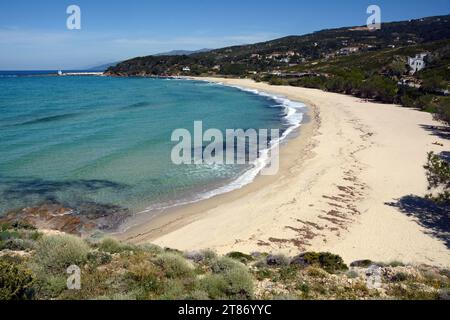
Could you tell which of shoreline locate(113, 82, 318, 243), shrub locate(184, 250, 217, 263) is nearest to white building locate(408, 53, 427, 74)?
shoreline locate(113, 82, 318, 243)

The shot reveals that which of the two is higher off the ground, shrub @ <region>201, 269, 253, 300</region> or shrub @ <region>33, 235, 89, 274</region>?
shrub @ <region>33, 235, 89, 274</region>

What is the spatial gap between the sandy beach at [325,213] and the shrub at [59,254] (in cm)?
437

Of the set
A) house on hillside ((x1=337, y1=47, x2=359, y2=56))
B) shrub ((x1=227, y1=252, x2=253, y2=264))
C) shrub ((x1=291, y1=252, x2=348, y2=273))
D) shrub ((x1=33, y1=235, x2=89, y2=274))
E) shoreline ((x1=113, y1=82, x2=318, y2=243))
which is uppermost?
house on hillside ((x1=337, y1=47, x2=359, y2=56))

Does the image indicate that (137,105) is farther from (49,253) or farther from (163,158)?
(49,253)

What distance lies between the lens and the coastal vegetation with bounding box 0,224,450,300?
270 inches

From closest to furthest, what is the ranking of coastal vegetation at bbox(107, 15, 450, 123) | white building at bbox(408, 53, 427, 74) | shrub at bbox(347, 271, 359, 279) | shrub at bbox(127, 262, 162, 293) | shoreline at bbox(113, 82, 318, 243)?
shrub at bbox(127, 262, 162, 293) → shrub at bbox(347, 271, 359, 279) → shoreline at bbox(113, 82, 318, 243) → coastal vegetation at bbox(107, 15, 450, 123) → white building at bbox(408, 53, 427, 74)

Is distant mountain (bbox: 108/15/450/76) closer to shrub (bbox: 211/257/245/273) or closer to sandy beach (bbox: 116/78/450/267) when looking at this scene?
sandy beach (bbox: 116/78/450/267)

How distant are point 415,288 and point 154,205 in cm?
1129

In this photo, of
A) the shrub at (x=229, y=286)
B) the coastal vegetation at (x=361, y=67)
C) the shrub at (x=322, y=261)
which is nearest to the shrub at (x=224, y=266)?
the shrub at (x=229, y=286)

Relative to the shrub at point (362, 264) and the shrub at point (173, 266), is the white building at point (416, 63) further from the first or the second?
the shrub at point (173, 266)

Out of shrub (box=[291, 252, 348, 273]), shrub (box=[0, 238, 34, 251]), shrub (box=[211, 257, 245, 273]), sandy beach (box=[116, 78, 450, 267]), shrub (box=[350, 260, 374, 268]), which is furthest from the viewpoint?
sandy beach (box=[116, 78, 450, 267])

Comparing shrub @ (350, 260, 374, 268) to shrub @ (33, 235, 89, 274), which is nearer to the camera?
shrub @ (33, 235, 89, 274)

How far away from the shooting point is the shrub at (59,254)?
25.5 ft

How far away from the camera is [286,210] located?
15.2m
